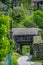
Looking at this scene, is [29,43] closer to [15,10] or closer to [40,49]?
[40,49]

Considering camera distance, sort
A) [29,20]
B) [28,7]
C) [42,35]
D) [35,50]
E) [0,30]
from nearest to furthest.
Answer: [0,30] < [35,50] < [42,35] < [29,20] < [28,7]

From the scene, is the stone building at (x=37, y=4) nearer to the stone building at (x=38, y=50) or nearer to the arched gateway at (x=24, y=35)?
the arched gateway at (x=24, y=35)

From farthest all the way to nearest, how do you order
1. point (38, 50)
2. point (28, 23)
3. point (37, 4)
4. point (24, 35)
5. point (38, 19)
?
point (37, 4) < point (38, 19) < point (28, 23) < point (24, 35) < point (38, 50)

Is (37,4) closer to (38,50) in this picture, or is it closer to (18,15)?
(18,15)

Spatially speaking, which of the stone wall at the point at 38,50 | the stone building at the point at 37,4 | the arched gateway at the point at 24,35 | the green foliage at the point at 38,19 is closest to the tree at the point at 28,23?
the green foliage at the point at 38,19

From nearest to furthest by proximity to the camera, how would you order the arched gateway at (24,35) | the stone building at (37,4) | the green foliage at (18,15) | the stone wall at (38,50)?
the stone wall at (38,50) < the arched gateway at (24,35) < the green foliage at (18,15) < the stone building at (37,4)

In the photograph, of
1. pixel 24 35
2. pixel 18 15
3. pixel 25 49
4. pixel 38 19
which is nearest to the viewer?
pixel 24 35

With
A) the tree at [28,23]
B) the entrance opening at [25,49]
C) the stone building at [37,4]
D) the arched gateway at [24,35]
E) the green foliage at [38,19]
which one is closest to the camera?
the arched gateway at [24,35]

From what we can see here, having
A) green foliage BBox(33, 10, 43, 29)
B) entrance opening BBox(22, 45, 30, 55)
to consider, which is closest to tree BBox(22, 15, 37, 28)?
green foliage BBox(33, 10, 43, 29)

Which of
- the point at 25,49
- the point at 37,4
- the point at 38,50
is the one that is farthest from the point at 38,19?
the point at 38,50

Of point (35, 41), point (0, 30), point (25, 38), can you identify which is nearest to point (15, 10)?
point (25, 38)

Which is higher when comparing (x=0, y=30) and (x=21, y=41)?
(x=0, y=30)
